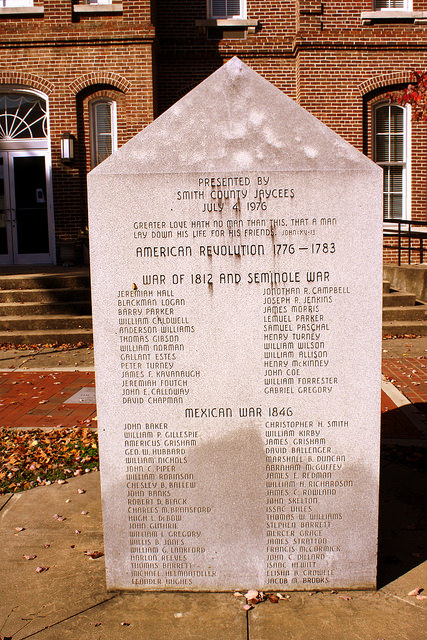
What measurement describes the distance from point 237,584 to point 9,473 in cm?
236

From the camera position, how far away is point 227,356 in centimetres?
300

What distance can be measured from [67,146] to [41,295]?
4.39m

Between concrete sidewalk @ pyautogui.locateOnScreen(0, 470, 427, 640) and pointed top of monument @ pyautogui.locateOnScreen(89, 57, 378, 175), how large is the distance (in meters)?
2.10

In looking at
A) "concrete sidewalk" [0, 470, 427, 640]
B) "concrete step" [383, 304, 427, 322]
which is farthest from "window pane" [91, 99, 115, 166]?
"concrete sidewalk" [0, 470, 427, 640]

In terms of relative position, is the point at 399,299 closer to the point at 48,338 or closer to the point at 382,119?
the point at 382,119

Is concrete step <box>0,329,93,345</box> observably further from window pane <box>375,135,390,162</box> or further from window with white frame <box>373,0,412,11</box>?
window with white frame <box>373,0,412,11</box>

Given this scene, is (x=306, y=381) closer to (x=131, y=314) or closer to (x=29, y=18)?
(x=131, y=314)

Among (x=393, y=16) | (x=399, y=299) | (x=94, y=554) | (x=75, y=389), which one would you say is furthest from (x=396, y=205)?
(x=94, y=554)

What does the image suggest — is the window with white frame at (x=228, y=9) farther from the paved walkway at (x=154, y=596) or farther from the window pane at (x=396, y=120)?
the paved walkway at (x=154, y=596)

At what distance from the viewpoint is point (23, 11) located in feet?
44.4

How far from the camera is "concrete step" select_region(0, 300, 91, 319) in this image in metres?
10.6

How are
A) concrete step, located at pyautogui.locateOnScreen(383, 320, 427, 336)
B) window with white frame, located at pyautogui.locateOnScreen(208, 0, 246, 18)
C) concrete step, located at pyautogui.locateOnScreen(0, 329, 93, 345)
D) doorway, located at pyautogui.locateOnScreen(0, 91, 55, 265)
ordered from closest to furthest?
concrete step, located at pyautogui.locateOnScreen(0, 329, 93, 345)
concrete step, located at pyautogui.locateOnScreen(383, 320, 427, 336)
doorway, located at pyautogui.locateOnScreen(0, 91, 55, 265)
window with white frame, located at pyautogui.locateOnScreen(208, 0, 246, 18)

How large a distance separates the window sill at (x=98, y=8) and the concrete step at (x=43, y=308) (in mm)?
7008

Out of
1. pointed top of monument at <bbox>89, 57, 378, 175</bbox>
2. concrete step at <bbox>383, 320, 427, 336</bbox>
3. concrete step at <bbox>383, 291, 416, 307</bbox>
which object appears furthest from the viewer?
concrete step at <bbox>383, 291, 416, 307</bbox>
